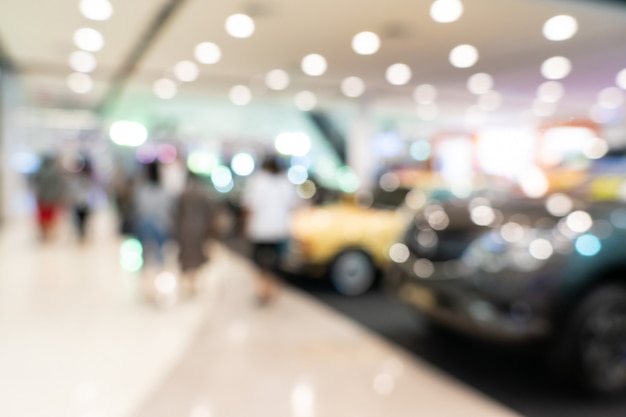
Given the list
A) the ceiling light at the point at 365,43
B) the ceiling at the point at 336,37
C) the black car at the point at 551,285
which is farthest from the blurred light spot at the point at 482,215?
the ceiling light at the point at 365,43

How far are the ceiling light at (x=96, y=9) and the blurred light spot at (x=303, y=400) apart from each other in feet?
8.86

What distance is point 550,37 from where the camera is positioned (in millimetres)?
4469

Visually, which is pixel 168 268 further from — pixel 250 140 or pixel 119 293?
pixel 250 140

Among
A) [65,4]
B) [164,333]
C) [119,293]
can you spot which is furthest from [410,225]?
[119,293]

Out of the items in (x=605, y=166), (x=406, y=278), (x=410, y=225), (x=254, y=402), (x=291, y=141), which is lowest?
(x=254, y=402)

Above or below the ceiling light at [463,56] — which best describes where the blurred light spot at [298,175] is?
below

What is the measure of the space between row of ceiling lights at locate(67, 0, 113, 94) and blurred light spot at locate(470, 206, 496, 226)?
2847mm

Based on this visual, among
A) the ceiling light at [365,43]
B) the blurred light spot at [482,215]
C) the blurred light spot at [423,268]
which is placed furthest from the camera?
the ceiling light at [365,43]

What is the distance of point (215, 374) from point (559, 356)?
229 cm

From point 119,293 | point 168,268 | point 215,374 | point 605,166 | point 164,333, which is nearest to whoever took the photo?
point 215,374

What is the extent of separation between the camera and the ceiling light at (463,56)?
14.9ft

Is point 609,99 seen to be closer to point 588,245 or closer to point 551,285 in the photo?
point 588,245

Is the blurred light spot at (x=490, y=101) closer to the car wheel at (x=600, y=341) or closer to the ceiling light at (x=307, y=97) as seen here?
the ceiling light at (x=307, y=97)

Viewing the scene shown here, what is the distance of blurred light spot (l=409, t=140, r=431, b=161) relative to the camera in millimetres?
15285
